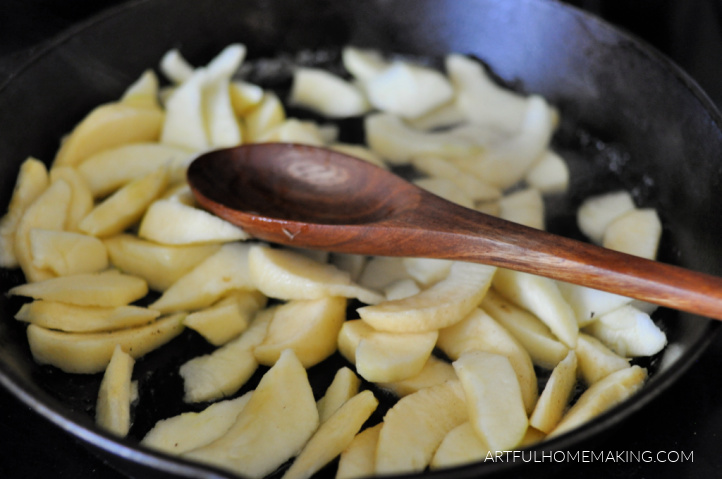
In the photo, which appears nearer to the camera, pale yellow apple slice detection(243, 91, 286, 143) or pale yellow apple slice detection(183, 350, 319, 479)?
pale yellow apple slice detection(183, 350, 319, 479)

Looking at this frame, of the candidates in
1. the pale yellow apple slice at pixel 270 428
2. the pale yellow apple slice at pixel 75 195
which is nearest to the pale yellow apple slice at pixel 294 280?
the pale yellow apple slice at pixel 270 428

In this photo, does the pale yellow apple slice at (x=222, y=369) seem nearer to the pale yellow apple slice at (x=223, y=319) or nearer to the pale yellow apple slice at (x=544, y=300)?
the pale yellow apple slice at (x=223, y=319)

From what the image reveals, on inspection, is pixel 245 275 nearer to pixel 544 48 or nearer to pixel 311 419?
pixel 311 419

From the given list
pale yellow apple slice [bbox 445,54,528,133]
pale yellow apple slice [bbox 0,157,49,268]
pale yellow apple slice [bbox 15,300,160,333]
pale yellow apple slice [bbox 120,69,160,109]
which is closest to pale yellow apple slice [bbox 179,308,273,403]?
pale yellow apple slice [bbox 15,300,160,333]

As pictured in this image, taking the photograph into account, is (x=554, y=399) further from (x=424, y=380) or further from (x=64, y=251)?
(x=64, y=251)

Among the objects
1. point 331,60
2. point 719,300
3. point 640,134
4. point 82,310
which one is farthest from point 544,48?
point 82,310

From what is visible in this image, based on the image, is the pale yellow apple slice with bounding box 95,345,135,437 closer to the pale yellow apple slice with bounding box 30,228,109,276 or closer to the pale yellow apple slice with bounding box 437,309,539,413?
the pale yellow apple slice with bounding box 30,228,109,276
